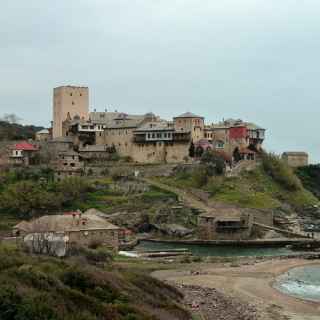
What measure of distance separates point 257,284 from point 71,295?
69.6ft

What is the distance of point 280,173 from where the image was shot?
88.2 metres

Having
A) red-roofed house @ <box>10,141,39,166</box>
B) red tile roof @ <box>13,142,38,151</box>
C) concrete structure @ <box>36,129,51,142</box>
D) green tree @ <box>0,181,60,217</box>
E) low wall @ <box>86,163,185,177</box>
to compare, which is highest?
concrete structure @ <box>36,129,51,142</box>

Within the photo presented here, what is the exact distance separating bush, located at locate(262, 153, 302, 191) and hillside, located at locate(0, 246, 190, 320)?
52.8 meters

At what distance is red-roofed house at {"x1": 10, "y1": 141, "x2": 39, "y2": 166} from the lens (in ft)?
296

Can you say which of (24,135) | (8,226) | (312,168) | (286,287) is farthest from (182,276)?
(24,135)

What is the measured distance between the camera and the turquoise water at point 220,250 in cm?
6334

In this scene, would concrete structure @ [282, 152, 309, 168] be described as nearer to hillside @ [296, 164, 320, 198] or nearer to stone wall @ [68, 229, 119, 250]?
hillside @ [296, 164, 320, 198]

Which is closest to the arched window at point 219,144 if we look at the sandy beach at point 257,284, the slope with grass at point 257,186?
the slope with grass at point 257,186

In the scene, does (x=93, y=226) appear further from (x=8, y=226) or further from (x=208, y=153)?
(x=208, y=153)

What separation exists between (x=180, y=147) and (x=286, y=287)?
43.8m

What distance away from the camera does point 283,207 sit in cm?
8100

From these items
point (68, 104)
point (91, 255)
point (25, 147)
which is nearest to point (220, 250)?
point (91, 255)

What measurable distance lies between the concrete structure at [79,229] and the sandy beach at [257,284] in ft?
34.2

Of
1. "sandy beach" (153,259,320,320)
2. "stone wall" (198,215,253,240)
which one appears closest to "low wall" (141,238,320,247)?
"stone wall" (198,215,253,240)
